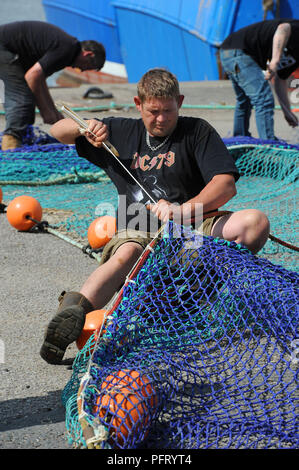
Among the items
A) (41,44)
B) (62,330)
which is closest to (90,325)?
(62,330)

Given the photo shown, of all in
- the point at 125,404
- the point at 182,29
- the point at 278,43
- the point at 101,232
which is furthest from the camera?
the point at 182,29

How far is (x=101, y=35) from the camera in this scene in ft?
82.5

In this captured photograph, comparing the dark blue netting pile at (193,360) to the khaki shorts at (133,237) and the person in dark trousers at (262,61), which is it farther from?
the person in dark trousers at (262,61)

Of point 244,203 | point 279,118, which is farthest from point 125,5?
point 244,203

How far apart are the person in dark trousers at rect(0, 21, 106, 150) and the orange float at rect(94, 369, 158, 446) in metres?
5.45

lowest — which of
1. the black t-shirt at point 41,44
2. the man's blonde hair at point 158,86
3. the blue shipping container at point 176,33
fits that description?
the blue shipping container at point 176,33

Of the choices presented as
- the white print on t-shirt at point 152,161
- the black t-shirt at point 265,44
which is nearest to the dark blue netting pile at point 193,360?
the white print on t-shirt at point 152,161

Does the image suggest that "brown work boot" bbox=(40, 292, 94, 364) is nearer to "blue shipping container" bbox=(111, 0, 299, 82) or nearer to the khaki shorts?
the khaki shorts

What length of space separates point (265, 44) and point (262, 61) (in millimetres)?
211

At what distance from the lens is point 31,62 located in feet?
25.8

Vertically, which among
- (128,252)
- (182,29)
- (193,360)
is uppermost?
(128,252)

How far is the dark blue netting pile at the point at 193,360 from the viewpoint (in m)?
2.55

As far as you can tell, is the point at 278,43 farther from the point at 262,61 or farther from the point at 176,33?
the point at 176,33

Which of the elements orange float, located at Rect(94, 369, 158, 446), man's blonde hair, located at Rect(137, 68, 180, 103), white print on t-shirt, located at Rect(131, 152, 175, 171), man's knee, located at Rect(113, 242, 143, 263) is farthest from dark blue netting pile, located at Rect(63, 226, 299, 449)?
man's blonde hair, located at Rect(137, 68, 180, 103)
